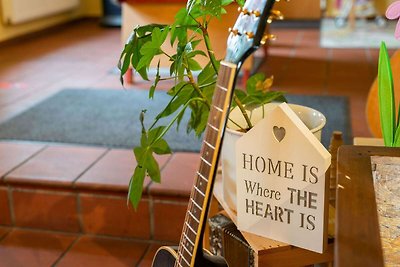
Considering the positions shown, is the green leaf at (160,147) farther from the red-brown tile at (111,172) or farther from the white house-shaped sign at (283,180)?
the red-brown tile at (111,172)

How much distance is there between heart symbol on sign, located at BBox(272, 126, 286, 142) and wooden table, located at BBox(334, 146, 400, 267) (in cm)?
9

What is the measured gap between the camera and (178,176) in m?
1.51

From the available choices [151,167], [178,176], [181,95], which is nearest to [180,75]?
[181,95]

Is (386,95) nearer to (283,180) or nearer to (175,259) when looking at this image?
(283,180)

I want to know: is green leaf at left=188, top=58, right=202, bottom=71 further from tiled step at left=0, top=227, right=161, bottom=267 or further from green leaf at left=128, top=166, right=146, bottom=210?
tiled step at left=0, top=227, right=161, bottom=267

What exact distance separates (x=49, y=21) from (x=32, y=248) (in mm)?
3233

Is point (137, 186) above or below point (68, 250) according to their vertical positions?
above

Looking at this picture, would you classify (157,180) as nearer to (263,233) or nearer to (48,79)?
(263,233)

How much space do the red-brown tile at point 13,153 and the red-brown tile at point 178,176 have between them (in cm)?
44

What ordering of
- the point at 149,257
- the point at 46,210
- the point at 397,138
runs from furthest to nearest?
the point at 46,210 < the point at 149,257 < the point at 397,138

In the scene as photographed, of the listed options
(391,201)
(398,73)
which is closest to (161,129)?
(391,201)

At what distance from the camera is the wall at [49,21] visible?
3.77 m

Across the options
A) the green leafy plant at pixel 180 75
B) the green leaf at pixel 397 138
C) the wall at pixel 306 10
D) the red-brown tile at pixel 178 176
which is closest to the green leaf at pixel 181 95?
the green leafy plant at pixel 180 75

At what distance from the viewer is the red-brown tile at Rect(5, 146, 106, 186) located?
1.53 meters
